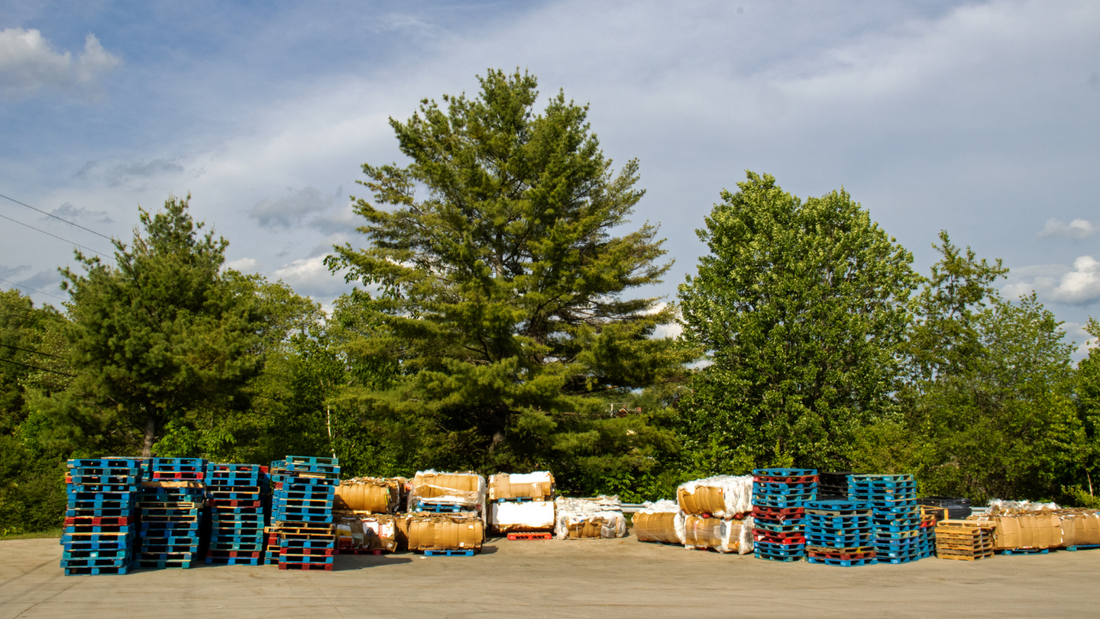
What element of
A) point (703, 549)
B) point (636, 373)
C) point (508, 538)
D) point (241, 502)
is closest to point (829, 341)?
point (636, 373)

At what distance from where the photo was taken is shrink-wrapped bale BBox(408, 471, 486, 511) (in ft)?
57.8

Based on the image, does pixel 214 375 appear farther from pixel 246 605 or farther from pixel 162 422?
pixel 246 605

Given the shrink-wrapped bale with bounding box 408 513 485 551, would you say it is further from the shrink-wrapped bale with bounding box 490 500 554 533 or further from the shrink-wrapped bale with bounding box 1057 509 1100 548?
the shrink-wrapped bale with bounding box 1057 509 1100 548

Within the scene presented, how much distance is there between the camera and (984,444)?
24.0 m

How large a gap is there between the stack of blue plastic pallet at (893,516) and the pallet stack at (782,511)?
989 millimetres

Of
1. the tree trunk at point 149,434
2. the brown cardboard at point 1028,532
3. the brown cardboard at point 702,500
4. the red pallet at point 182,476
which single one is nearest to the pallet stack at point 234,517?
the red pallet at point 182,476

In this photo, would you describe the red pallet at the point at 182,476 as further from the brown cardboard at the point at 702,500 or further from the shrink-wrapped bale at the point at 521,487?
the brown cardboard at the point at 702,500

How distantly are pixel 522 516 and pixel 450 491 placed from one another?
2157 mm

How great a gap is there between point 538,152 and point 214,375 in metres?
13.1

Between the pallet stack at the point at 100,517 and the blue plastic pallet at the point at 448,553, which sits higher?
the pallet stack at the point at 100,517

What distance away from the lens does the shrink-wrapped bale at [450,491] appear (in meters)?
17.6

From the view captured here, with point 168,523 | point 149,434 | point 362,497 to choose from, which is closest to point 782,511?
point 362,497

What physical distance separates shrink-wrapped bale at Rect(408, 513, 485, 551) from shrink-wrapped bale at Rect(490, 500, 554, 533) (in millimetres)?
2613

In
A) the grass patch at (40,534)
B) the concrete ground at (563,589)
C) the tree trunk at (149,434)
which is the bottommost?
the grass patch at (40,534)
